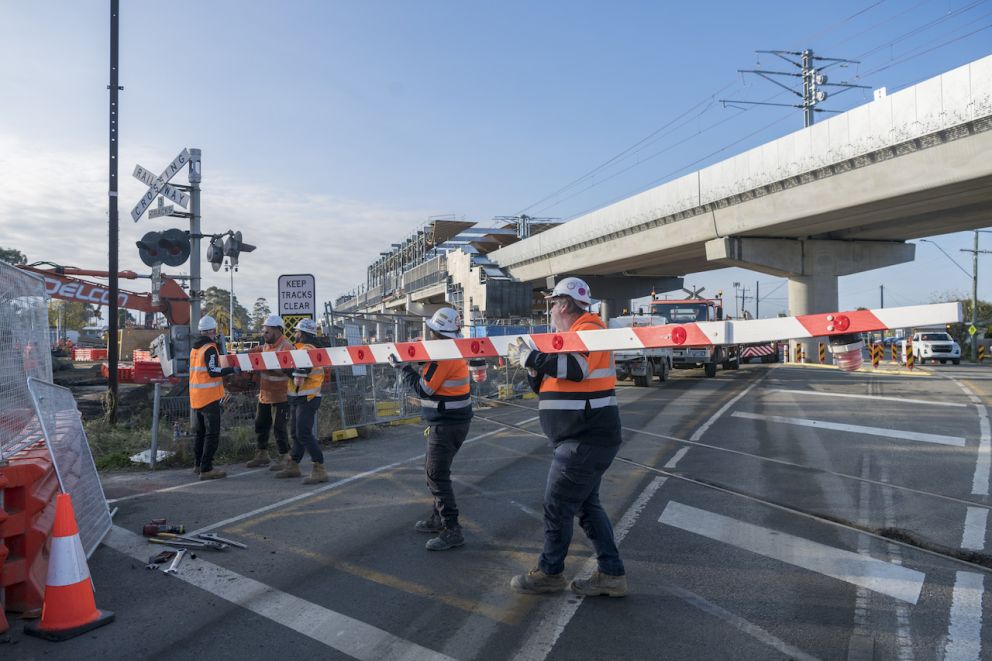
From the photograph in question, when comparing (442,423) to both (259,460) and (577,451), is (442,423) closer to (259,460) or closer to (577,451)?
(577,451)

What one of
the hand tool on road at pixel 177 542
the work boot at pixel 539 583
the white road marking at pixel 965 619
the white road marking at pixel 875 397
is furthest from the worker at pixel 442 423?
the white road marking at pixel 875 397

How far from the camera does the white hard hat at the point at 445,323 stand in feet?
20.2

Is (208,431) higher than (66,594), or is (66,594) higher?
(208,431)

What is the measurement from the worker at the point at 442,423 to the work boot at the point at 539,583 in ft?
3.51

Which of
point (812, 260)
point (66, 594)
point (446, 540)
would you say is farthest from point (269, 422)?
point (812, 260)

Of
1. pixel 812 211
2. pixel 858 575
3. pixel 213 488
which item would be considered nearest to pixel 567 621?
pixel 858 575

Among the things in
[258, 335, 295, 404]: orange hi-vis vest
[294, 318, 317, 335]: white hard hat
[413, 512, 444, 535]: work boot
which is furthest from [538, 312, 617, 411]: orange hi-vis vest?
[258, 335, 295, 404]: orange hi-vis vest

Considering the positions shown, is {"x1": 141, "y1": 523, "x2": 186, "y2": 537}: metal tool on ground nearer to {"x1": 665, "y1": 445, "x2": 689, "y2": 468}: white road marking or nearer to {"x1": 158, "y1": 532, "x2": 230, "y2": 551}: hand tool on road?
{"x1": 158, "y1": 532, "x2": 230, "y2": 551}: hand tool on road

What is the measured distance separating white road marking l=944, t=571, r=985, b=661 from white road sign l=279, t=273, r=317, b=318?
9816 millimetres

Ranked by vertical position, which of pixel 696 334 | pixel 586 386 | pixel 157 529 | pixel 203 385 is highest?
pixel 696 334

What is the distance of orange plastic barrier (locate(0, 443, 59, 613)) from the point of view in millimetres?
4434

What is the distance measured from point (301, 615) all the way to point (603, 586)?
77.7 inches

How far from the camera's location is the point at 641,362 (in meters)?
21.3

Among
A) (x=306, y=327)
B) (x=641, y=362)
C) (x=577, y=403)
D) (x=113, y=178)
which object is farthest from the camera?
(x=641, y=362)
